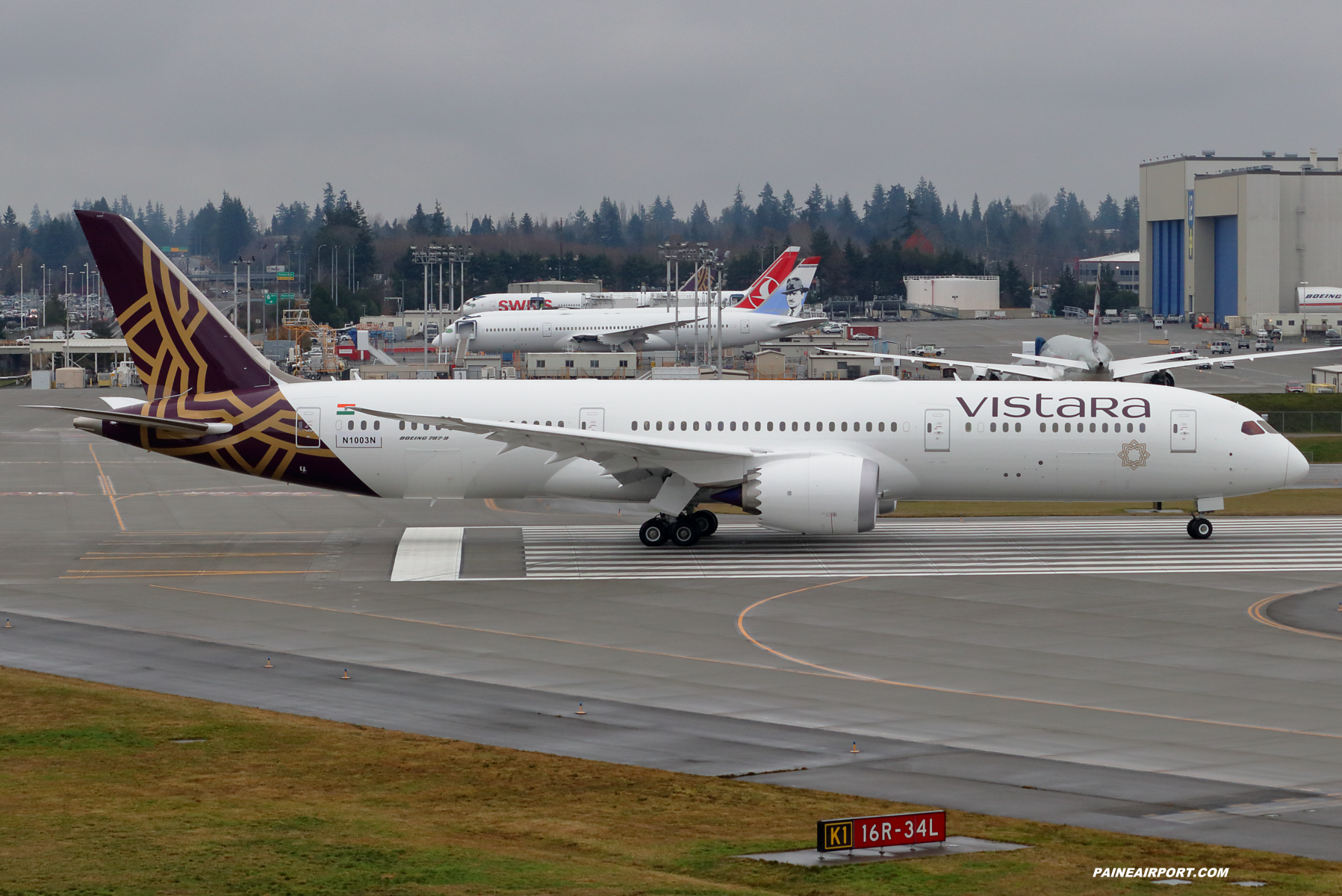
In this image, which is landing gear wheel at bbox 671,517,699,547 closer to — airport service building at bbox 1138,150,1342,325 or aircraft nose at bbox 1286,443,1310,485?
aircraft nose at bbox 1286,443,1310,485

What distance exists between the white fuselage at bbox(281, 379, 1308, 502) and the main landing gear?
0.91m

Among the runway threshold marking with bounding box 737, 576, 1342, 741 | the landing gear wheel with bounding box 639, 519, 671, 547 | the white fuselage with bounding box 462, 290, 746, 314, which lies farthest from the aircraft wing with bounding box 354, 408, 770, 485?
the white fuselage with bounding box 462, 290, 746, 314

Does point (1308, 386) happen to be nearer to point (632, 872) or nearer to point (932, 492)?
point (932, 492)

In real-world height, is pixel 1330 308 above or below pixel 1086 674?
above

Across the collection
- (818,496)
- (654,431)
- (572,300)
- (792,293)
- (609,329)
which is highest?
(792,293)

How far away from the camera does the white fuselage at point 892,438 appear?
130 ft

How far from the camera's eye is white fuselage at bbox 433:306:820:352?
4998 inches

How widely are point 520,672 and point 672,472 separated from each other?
44.8ft

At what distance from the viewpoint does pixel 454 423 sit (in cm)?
3653

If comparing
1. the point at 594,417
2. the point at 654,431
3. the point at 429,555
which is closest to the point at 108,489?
the point at 429,555

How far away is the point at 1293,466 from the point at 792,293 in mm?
109339

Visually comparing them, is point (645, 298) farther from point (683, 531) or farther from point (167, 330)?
point (683, 531)

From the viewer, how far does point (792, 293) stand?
148 meters

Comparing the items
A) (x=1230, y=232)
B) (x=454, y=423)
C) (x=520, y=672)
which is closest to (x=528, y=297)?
(x=1230, y=232)
